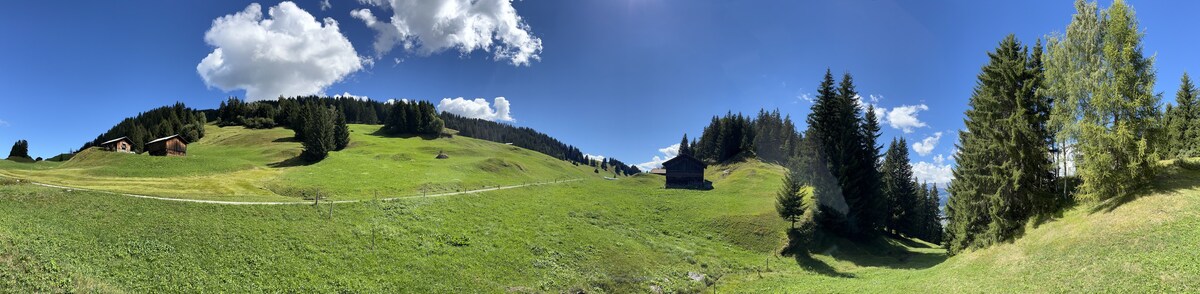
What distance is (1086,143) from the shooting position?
28.0 m

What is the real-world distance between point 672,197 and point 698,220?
13.3 meters

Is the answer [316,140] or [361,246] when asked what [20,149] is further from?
[361,246]

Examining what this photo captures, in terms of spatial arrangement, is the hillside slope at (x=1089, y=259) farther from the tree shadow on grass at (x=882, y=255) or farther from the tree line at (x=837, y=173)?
the tree line at (x=837, y=173)

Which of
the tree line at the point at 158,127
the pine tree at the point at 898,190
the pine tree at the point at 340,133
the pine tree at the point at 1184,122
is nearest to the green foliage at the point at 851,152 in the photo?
the pine tree at the point at 898,190

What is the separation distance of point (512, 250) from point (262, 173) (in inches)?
1734

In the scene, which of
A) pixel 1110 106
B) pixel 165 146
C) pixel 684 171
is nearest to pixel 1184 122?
pixel 1110 106

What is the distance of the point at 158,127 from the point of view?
99875 millimetres

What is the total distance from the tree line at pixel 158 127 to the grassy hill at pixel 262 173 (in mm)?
7475

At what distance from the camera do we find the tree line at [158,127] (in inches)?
3657

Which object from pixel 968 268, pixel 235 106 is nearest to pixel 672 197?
pixel 968 268

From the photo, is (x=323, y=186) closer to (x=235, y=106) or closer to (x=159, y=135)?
(x=159, y=135)

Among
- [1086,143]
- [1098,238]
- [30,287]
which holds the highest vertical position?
[1086,143]

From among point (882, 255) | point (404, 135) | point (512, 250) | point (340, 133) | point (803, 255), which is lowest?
point (882, 255)

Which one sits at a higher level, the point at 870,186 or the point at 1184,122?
the point at 1184,122
